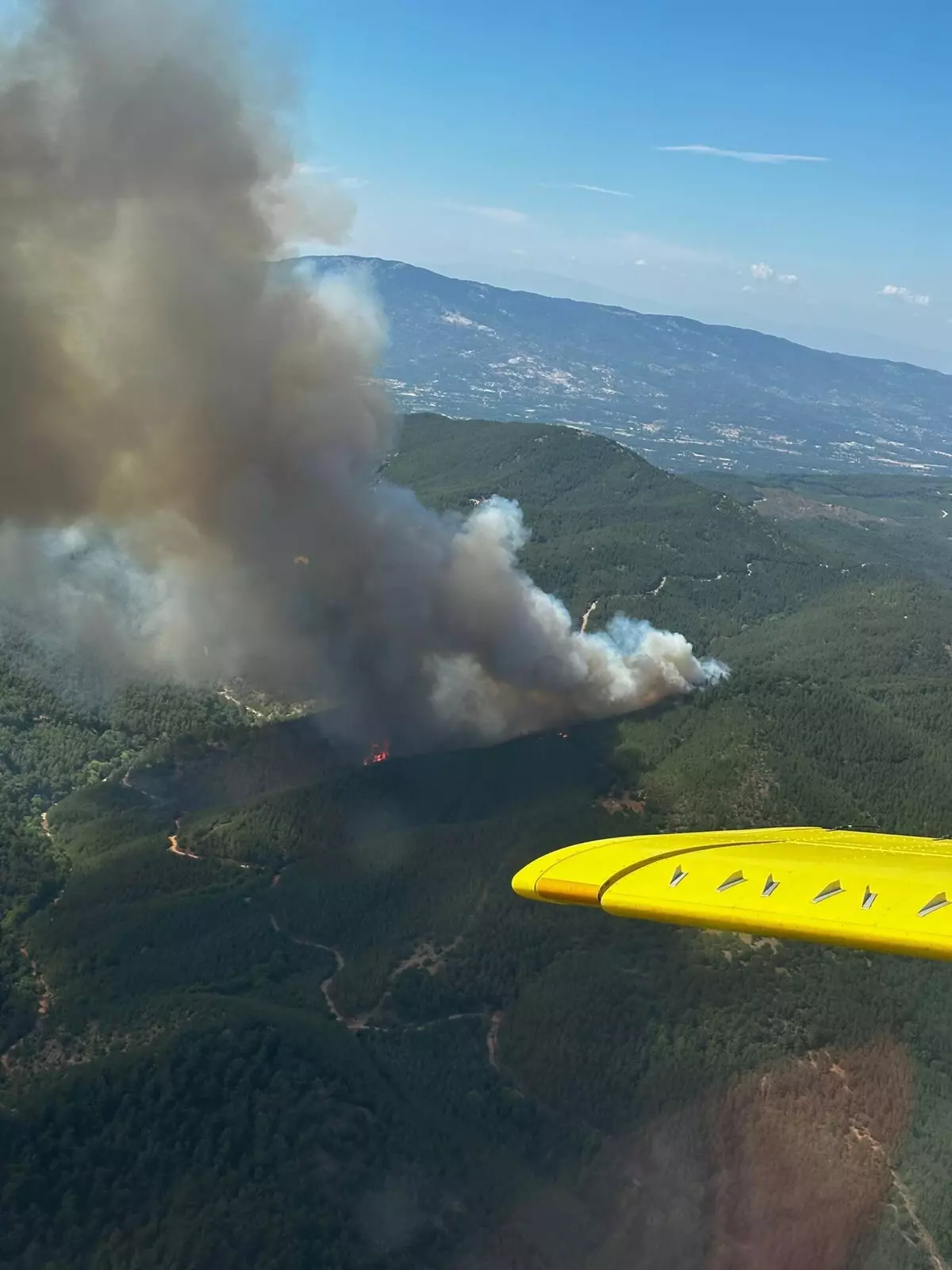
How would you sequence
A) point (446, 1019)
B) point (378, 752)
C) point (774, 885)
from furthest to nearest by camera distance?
1. point (378, 752)
2. point (446, 1019)
3. point (774, 885)

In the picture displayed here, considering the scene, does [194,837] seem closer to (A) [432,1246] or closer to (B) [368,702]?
(B) [368,702]

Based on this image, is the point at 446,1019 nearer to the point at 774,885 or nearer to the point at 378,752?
the point at 378,752

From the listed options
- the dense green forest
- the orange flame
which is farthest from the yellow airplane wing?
the orange flame

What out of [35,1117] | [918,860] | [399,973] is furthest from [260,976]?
[918,860]

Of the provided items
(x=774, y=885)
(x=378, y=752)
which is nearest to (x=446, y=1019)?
(x=378, y=752)

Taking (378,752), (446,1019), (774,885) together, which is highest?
(774,885)
